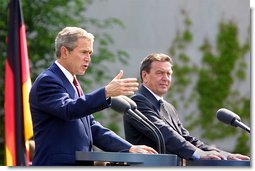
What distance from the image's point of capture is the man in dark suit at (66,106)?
362cm

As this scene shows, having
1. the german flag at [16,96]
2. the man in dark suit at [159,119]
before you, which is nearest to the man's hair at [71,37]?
the man in dark suit at [159,119]

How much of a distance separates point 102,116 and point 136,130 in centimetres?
331

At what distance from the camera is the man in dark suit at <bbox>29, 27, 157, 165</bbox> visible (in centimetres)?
362

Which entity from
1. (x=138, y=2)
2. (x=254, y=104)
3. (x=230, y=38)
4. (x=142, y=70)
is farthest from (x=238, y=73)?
(x=254, y=104)

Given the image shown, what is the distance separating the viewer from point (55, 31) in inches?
307

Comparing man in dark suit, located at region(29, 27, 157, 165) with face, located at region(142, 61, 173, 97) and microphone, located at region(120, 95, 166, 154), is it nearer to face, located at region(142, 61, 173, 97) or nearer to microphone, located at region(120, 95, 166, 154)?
microphone, located at region(120, 95, 166, 154)

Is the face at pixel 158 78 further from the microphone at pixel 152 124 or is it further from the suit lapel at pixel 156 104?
the microphone at pixel 152 124

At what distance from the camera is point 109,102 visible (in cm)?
364

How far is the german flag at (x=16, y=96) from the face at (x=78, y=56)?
208 cm

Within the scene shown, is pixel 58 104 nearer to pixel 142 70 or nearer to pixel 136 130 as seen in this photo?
pixel 136 130

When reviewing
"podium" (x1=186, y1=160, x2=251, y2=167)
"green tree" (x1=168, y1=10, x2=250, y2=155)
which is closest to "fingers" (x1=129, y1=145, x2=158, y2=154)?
"podium" (x1=186, y1=160, x2=251, y2=167)

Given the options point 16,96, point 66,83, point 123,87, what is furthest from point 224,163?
point 16,96

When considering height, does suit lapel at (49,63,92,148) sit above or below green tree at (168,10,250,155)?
below

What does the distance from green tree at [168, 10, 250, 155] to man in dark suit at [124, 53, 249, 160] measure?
267 cm
